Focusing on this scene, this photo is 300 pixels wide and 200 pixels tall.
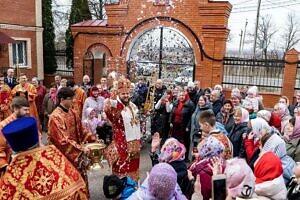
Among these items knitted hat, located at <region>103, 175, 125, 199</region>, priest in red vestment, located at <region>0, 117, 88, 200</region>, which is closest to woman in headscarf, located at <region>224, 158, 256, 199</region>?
knitted hat, located at <region>103, 175, 125, 199</region>

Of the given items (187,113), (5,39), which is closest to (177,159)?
(187,113)

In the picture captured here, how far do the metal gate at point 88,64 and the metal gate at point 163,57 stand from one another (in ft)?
5.99

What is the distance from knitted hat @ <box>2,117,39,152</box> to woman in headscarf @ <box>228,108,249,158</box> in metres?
3.47

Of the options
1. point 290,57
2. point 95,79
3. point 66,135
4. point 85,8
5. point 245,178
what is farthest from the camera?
point 85,8

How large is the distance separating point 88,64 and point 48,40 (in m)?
4.98

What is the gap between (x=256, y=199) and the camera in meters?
2.70

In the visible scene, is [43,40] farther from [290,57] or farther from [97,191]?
[97,191]

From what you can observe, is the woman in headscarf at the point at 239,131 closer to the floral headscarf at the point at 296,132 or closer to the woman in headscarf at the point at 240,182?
the floral headscarf at the point at 296,132

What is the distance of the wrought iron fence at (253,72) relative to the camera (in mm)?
11859

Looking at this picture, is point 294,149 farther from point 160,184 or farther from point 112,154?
point 160,184

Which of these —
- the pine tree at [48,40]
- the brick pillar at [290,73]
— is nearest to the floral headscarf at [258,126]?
the brick pillar at [290,73]

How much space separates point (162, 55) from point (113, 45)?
189 cm

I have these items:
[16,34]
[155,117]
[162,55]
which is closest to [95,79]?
[162,55]

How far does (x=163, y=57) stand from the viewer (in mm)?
12672
